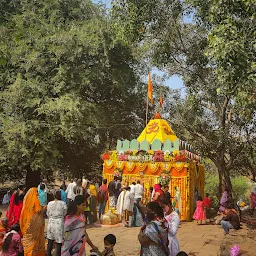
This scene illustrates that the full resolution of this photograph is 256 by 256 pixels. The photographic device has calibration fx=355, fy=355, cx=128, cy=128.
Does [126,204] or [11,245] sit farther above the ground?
[126,204]

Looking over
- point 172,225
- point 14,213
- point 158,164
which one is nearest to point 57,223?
point 172,225

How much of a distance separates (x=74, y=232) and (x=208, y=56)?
10421 mm

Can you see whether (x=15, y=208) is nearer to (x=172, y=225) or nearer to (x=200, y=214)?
(x=172, y=225)

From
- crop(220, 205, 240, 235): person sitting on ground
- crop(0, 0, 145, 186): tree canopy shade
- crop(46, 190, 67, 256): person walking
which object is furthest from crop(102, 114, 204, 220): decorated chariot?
crop(46, 190, 67, 256): person walking

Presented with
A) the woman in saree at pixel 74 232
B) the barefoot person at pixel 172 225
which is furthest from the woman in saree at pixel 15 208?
the barefoot person at pixel 172 225

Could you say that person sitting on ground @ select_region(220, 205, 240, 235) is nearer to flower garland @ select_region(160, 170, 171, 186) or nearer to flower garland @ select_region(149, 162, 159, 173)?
flower garland @ select_region(160, 170, 171, 186)

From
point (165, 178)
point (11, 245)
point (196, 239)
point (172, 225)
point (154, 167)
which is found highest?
point (154, 167)

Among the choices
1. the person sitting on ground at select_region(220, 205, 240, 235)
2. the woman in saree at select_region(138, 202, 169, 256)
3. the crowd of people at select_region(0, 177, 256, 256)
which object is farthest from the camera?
the person sitting on ground at select_region(220, 205, 240, 235)

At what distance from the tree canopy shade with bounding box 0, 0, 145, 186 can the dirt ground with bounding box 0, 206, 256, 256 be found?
741cm

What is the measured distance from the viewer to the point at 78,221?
5246 millimetres

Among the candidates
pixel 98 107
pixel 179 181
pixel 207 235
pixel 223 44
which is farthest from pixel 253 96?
pixel 98 107

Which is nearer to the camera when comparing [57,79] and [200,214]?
[200,214]

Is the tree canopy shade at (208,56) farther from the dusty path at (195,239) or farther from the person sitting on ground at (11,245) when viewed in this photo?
the person sitting on ground at (11,245)

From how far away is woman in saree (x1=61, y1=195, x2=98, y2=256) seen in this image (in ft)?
16.9
